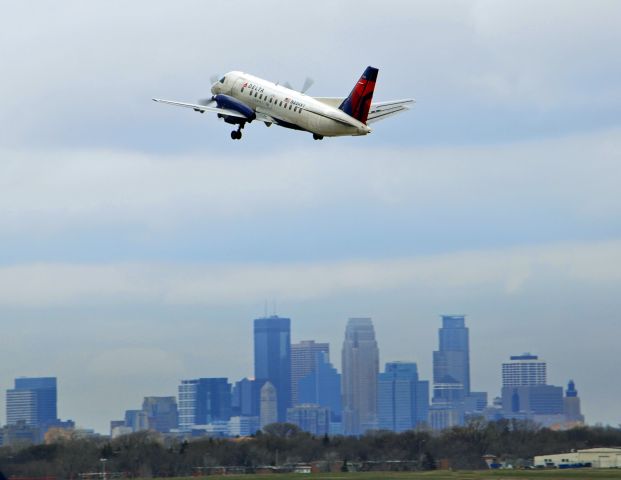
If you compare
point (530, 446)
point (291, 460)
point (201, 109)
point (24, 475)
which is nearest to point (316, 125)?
point (201, 109)

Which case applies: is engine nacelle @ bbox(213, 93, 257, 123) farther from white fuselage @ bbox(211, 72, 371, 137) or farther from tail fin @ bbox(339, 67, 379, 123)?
tail fin @ bbox(339, 67, 379, 123)

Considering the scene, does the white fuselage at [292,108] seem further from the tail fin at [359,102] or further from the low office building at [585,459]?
the low office building at [585,459]

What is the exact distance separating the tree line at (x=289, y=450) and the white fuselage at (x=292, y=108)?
38265 mm

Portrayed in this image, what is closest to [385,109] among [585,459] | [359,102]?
[359,102]

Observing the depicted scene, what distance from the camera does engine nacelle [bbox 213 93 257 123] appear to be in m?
109

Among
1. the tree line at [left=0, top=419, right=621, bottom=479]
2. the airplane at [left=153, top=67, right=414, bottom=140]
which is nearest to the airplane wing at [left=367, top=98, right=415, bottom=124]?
the airplane at [left=153, top=67, right=414, bottom=140]

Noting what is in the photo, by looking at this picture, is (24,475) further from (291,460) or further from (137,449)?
(291,460)

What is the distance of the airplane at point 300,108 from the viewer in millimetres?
105125

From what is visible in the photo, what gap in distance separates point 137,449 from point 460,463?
34.2m

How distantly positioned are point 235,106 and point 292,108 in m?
5.08

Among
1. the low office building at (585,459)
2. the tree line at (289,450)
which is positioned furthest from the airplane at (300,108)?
the low office building at (585,459)

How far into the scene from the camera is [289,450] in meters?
159

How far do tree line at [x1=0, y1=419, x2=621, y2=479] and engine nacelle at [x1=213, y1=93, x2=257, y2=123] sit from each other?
3737cm

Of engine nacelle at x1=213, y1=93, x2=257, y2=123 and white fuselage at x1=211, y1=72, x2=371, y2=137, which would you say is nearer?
white fuselage at x1=211, y1=72, x2=371, y2=137
